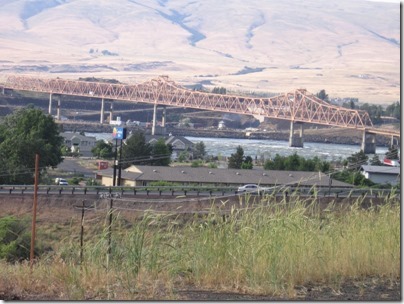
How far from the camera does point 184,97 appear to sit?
49.1 m

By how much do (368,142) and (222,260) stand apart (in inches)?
1381

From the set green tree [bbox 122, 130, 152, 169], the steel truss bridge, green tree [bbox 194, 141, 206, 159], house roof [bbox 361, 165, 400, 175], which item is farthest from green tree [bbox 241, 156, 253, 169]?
the steel truss bridge

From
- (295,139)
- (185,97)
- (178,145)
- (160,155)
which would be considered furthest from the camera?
(185,97)

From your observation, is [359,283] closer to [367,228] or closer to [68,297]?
[367,228]

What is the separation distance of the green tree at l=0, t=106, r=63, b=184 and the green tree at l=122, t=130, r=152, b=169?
2078 millimetres

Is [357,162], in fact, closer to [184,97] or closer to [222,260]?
[222,260]

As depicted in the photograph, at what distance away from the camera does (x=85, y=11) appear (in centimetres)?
3700

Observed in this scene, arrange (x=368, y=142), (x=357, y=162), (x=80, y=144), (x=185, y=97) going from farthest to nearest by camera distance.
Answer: (x=185, y=97) < (x=368, y=142) < (x=80, y=144) < (x=357, y=162)

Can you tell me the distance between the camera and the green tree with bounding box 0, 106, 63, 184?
17.0 meters

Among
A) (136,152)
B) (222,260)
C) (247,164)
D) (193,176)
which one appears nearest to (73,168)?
(136,152)

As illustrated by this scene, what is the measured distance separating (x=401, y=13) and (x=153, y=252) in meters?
1.19

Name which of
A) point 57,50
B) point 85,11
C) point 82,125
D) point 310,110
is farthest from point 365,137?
point 57,50

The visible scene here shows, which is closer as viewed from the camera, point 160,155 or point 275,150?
point 160,155

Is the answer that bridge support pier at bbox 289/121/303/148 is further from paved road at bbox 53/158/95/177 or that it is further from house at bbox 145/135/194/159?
paved road at bbox 53/158/95/177
